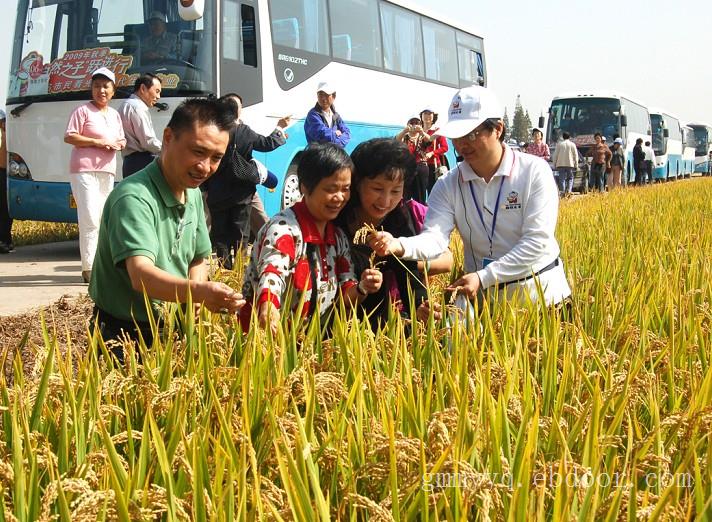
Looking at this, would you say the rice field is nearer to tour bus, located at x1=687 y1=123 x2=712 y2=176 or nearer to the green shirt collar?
the green shirt collar

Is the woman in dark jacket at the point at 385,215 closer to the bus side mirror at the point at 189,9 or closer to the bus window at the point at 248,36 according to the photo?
the bus side mirror at the point at 189,9

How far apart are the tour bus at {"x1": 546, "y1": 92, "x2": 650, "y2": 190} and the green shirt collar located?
22.0 meters

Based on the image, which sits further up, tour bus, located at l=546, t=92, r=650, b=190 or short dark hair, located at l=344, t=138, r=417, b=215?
tour bus, located at l=546, t=92, r=650, b=190

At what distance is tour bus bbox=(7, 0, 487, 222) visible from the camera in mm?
7676

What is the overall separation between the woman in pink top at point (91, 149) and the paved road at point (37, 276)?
1.08ft

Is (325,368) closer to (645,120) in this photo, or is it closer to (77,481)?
(77,481)

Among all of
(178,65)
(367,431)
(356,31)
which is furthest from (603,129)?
(367,431)

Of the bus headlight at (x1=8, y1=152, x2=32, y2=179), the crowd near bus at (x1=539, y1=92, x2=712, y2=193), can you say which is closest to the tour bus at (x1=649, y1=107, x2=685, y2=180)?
the crowd near bus at (x1=539, y1=92, x2=712, y2=193)

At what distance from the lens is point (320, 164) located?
2828 millimetres

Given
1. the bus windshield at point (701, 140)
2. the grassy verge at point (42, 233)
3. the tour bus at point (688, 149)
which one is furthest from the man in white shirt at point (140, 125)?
the bus windshield at point (701, 140)

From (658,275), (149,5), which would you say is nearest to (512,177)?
(658,275)

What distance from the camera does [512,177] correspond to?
323 cm

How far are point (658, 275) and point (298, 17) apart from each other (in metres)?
6.58

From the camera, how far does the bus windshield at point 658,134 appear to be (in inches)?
1270
